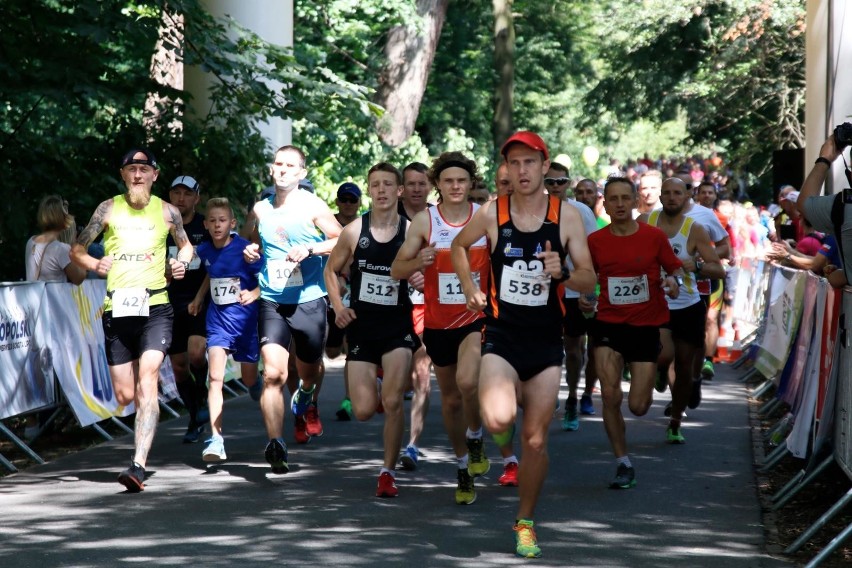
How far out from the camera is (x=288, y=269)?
10.2 meters

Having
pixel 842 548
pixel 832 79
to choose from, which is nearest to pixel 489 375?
pixel 842 548

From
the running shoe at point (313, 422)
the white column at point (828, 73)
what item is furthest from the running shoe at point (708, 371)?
the running shoe at point (313, 422)

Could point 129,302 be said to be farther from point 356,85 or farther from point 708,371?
point 708,371

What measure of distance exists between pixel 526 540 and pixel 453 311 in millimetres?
2105

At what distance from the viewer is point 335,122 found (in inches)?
601

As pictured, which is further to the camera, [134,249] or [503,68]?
[503,68]

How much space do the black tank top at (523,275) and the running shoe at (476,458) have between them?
177cm

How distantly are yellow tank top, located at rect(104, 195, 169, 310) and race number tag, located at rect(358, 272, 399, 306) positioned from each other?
1.42m

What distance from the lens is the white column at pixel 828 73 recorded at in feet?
40.0

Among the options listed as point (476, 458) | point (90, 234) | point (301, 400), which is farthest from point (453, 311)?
point (301, 400)

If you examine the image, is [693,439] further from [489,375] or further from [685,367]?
[489,375]

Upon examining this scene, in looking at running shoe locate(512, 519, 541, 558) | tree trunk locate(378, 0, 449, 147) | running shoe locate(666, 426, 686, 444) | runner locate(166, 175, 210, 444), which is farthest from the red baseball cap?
tree trunk locate(378, 0, 449, 147)

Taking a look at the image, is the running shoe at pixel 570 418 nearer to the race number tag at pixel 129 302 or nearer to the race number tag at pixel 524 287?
the race number tag at pixel 129 302

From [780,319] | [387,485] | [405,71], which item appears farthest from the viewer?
[405,71]
